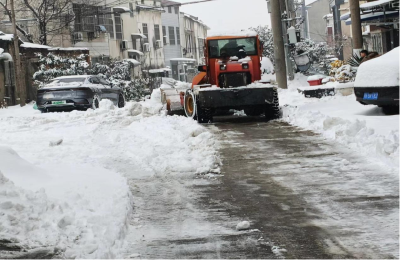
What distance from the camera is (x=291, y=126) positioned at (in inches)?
582

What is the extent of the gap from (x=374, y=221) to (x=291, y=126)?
8.81 m

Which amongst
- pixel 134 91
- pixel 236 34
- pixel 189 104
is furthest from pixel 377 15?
pixel 134 91

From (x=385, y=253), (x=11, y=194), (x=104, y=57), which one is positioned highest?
(x=104, y=57)

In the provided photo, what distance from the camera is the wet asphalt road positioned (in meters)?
5.39

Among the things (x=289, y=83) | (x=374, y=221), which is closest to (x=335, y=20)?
(x=289, y=83)

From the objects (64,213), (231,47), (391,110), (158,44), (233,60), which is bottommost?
(64,213)

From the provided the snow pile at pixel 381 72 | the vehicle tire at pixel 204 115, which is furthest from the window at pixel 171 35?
the snow pile at pixel 381 72

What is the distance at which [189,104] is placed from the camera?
1803cm

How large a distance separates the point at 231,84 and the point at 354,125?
6.52 m

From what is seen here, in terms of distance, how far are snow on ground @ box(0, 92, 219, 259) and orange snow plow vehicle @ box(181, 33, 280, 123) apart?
31.9 inches

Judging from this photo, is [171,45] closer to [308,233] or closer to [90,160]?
[90,160]

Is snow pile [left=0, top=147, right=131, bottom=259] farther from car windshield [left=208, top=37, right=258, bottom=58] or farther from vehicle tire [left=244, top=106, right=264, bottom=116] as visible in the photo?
car windshield [left=208, top=37, right=258, bottom=58]

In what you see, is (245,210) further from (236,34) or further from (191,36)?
(191,36)

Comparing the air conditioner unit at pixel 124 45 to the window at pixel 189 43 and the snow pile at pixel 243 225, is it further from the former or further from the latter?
the snow pile at pixel 243 225
